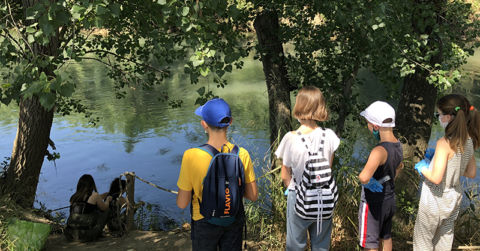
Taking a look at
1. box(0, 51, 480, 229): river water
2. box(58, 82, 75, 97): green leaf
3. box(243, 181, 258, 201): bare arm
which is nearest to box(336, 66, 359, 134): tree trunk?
box(0, 51, 480, 229): river water

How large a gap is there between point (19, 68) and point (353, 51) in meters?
4.61

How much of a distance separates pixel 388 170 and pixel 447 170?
0.40 metres

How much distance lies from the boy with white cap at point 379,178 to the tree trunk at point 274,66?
3.51m

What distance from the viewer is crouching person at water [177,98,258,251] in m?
2.44

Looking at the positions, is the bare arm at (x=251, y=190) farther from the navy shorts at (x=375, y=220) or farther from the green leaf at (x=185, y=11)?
the green leaf at (x=185, y=11)

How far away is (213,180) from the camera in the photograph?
244cm

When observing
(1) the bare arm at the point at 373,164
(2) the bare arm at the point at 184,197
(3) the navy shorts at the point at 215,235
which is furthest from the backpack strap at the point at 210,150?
(1) the bare arm at the point at 373,164

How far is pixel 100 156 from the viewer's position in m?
12.5

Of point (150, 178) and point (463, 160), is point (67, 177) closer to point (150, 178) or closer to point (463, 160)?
point (150, 178)

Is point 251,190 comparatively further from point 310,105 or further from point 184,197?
point 310,105

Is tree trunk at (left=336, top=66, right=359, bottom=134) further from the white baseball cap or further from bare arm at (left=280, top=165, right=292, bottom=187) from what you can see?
bare arm at (left=280, top=165, right=292, bottom=187)

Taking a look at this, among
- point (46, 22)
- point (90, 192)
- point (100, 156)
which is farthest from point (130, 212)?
point (100, 156)

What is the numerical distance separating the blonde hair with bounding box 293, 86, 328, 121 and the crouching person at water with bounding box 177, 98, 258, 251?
0.46 meters

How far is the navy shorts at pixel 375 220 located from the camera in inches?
113
